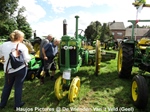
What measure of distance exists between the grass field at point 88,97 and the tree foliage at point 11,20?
1006 inches

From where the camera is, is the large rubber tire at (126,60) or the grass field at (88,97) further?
the large rubber tire at (126,60)

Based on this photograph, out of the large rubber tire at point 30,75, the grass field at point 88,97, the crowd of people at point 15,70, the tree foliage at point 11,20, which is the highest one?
the tree foliage at point 11,20

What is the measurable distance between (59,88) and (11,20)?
30.6 metres

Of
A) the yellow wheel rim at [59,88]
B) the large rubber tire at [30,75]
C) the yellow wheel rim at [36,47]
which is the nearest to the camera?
the yellow wheel rim at [59,88]

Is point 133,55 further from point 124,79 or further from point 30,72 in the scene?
point 30,72

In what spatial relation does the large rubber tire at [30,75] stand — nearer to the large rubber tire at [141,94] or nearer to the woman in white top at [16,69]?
the woman in white top at [16,69]

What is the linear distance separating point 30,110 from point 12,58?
1155mm

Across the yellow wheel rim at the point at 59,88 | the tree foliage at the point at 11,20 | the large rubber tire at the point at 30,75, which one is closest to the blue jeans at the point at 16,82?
the yellow wheel rim at the point at 59,88

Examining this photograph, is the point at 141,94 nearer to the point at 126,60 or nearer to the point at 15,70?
the point at 126,60

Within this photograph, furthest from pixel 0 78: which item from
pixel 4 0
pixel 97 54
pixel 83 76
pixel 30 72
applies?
pixel 4 0

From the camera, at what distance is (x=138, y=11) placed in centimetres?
591

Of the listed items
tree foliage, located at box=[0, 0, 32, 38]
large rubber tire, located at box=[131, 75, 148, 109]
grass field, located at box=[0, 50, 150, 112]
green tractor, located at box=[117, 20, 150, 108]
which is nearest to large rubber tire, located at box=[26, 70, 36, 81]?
grass field, located at box=[0, 50, 150, 112]

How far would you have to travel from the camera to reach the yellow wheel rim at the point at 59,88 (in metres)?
3.90

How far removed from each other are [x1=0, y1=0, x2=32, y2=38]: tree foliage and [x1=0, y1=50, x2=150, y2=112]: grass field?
1006 inches
